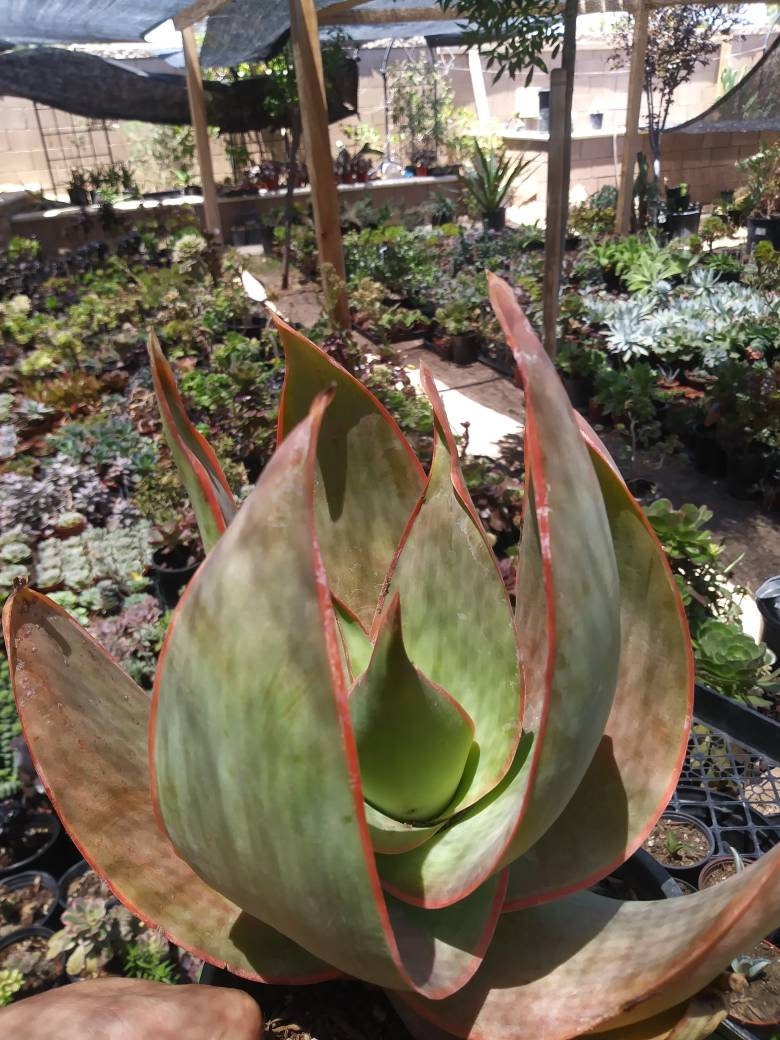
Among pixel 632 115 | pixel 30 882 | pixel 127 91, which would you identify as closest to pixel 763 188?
pixel 632 115

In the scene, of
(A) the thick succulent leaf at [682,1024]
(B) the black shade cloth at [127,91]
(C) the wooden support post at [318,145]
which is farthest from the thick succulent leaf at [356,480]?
(B) the black shade cloth at [127,91]

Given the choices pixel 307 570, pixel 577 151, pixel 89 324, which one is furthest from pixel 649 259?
pixel 577 151

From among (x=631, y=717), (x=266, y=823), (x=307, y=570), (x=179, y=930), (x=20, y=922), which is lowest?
(x=20, y=922)

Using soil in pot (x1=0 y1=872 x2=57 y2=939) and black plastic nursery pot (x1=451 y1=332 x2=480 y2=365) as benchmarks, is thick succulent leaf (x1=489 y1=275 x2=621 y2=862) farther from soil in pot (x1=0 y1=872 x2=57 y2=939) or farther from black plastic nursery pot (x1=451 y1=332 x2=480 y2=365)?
black plastic nursery pot (x1=451 y1=332 x2=480 y2=365)

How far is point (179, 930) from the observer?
2.45 feet

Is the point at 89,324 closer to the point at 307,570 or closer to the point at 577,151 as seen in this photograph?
the point at 307,570

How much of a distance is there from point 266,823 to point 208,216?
31.8ft

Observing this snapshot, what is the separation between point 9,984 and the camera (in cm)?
146

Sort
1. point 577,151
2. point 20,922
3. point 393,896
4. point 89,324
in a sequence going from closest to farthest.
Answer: point 393,896 < point 20,922 < point 89,324 < point 577,151

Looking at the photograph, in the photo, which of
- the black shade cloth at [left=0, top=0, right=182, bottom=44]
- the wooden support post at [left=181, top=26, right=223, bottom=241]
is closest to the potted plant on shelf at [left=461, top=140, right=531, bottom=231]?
the wooden support post at [left=181, top=26, right=223, bottom=241]

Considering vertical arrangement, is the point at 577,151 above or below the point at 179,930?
below

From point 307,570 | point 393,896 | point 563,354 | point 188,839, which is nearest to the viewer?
point 307,570

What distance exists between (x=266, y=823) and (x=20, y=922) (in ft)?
5.18

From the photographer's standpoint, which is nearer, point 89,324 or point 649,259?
point 89,324
